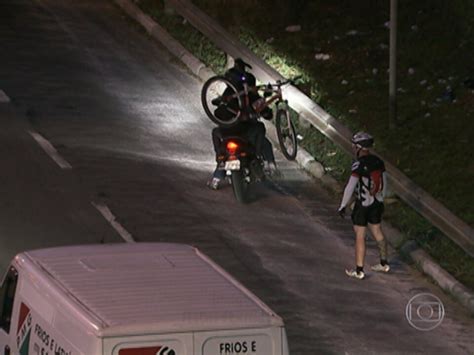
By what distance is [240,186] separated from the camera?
65.0ft

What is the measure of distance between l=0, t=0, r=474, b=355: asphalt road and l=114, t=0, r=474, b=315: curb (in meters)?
0.16

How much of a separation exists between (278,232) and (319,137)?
3.55 metres

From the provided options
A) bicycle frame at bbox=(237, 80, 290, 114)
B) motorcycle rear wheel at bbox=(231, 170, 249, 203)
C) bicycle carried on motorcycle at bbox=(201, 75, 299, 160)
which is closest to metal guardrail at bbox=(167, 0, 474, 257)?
bicycle carried on motorcycle at bbox=(201, 75, 299, 160)

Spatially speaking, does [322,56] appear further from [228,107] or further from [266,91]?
[228,107]

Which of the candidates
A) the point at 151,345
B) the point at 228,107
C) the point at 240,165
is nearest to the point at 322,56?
the point at 228,107

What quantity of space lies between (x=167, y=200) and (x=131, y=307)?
8776mm

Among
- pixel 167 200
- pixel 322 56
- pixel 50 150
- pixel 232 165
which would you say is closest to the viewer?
pixel 232 165

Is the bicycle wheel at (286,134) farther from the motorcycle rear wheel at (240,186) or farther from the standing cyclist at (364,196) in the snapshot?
the standing cyclist at (364,196)

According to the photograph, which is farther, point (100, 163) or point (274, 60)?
point (274, 60)

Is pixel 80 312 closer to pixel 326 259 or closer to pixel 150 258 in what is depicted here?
pixel 150 258

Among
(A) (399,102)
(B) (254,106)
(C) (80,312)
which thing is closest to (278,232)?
(B) (254,106)

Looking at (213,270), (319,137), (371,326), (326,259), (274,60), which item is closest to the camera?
(213,270)

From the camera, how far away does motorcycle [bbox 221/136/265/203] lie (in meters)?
19.5

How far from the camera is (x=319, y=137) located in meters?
22.2
